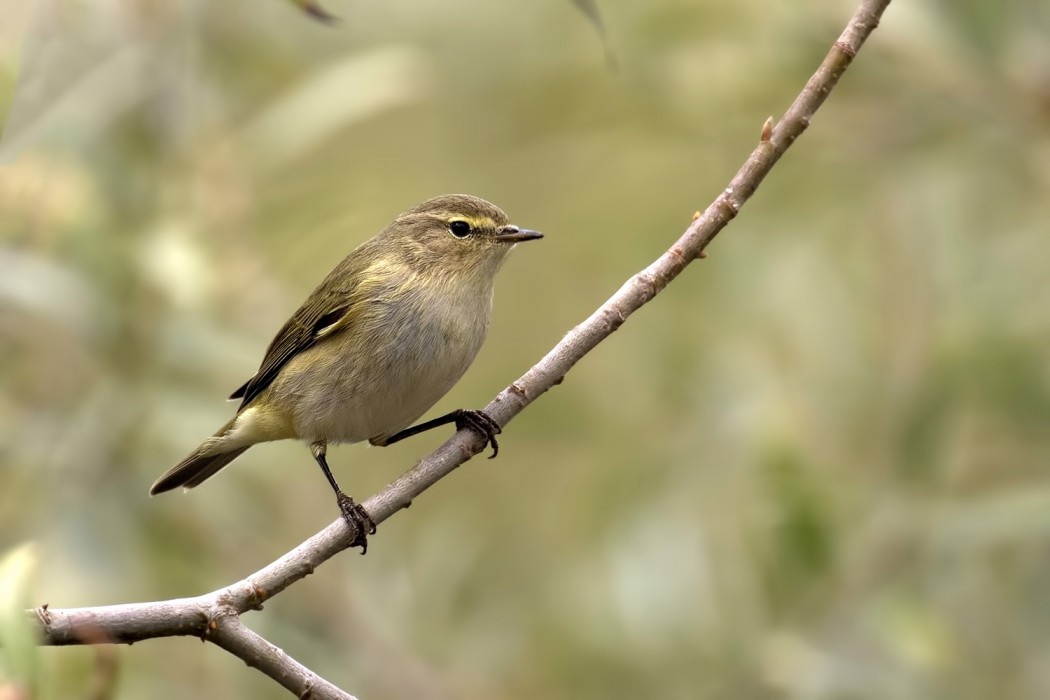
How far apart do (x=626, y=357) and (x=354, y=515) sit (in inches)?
95.7

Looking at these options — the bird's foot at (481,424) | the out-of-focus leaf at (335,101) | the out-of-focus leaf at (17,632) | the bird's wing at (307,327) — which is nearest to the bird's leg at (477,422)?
the bird's foot at (481,424)

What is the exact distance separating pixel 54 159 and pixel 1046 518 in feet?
12.2

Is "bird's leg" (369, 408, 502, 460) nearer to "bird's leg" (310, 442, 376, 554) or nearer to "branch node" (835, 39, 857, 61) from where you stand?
"bird's leg" (310, 442, 376, 554)

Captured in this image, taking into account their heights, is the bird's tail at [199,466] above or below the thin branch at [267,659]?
above

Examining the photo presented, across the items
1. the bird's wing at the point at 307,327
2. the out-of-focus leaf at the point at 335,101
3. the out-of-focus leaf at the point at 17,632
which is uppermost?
the out-of-focus leaf at the point at 335,101

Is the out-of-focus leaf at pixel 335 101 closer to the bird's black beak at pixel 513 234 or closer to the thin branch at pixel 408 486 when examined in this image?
the bird's black beak at pixel 513 234

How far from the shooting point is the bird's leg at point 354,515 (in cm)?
286

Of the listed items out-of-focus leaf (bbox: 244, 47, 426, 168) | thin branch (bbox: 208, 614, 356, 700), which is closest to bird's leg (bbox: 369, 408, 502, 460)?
thin branch (bbox: 208, 614, 356, 700)

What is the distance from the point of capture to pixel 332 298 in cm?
456

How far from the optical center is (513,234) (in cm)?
438

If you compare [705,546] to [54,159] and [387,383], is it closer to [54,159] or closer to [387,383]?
[387,383]

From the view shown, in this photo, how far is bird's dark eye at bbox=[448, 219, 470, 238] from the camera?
4484mm

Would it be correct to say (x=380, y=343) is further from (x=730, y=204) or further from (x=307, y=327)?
(x=730, y=204)

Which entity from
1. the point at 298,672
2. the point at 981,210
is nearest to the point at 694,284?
the point at 981,210
